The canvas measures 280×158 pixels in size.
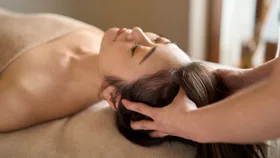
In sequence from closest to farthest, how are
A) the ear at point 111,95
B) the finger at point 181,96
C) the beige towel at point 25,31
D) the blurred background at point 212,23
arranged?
the finger at point 181,96 → the ear at point 111,95 → the beige towel at point 25,31 → the blurred background at point 212,23

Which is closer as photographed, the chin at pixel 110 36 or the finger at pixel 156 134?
the finger at pixel 156 134

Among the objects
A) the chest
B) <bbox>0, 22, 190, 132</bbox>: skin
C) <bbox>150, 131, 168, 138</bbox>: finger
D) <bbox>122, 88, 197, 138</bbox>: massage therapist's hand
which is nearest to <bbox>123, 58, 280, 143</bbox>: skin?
<bbox>122, 88, 197, 138</bbox>: massage therapist's hand

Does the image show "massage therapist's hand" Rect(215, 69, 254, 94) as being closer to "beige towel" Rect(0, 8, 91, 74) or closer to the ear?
the ear

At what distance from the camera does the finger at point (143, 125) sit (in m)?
1.00

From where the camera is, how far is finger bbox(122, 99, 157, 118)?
988 millimetres

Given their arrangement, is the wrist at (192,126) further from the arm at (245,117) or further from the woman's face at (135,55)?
the woman's face at (135,55)

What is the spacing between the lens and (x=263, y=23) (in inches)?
80.7

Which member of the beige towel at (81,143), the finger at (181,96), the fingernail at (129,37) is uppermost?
the fingernail at (129,37)

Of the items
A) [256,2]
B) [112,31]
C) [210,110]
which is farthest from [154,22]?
[210,110]

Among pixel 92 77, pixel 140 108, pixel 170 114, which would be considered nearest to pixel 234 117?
pixel 170 114

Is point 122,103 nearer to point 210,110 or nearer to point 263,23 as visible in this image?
point 210,110

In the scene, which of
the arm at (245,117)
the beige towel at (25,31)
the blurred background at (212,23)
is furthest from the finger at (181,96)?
the blurred background at (212,23)

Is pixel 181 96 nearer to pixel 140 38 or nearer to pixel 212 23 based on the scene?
pixel 140 38

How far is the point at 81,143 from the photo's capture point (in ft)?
3.70
